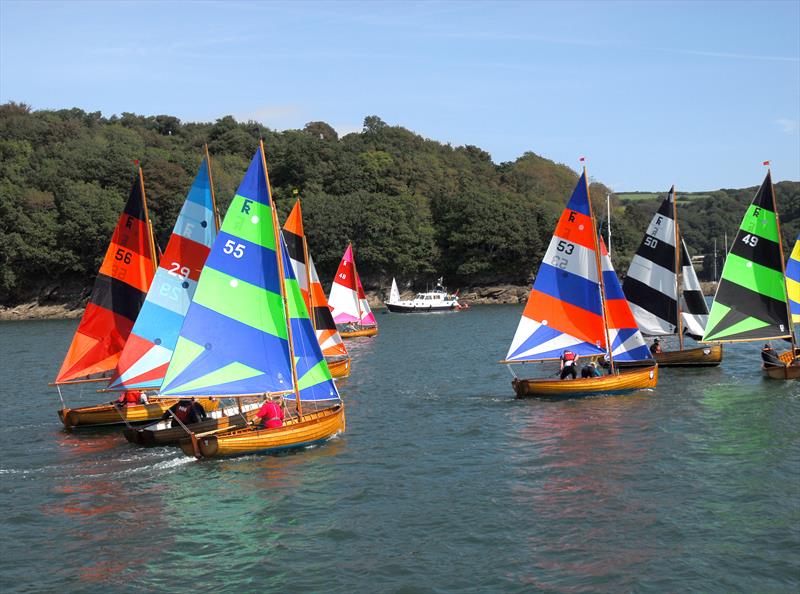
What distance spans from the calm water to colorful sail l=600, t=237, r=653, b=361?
3.21 metres

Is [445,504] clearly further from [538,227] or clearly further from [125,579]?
[538,227]

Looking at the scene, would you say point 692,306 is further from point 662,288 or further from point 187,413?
point 187,413

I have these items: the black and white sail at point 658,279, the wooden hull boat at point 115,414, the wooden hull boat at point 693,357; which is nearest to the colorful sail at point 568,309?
the wooden hull boat at point 693,357

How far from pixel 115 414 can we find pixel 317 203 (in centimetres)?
10734

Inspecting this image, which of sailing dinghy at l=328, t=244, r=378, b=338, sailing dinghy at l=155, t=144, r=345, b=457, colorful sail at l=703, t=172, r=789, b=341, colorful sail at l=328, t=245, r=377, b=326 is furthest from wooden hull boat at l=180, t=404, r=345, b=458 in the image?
colorful sail at l=328, t=245, r=377, b=326

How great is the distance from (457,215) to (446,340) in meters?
74.1

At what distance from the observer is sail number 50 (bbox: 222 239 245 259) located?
27.6m

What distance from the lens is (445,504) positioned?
874 inches

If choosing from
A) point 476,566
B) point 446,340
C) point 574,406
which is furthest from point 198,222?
point 446,340

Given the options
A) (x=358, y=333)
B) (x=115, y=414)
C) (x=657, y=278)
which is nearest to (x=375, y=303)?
(x=358, y=333)

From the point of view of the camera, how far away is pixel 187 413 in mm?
29062

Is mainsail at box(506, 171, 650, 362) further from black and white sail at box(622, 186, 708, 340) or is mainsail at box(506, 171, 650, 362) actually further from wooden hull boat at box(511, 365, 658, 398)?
black and white sail at box(622, 186, 708, 340)

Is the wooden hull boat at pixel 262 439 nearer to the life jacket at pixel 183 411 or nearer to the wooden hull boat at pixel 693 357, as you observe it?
the life jacket at pixel 183 411

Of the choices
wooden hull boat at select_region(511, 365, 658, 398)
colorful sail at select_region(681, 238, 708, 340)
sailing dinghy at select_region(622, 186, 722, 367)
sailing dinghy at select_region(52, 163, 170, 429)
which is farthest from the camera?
colorful sail at select_region(681, 238, 708, 340)
